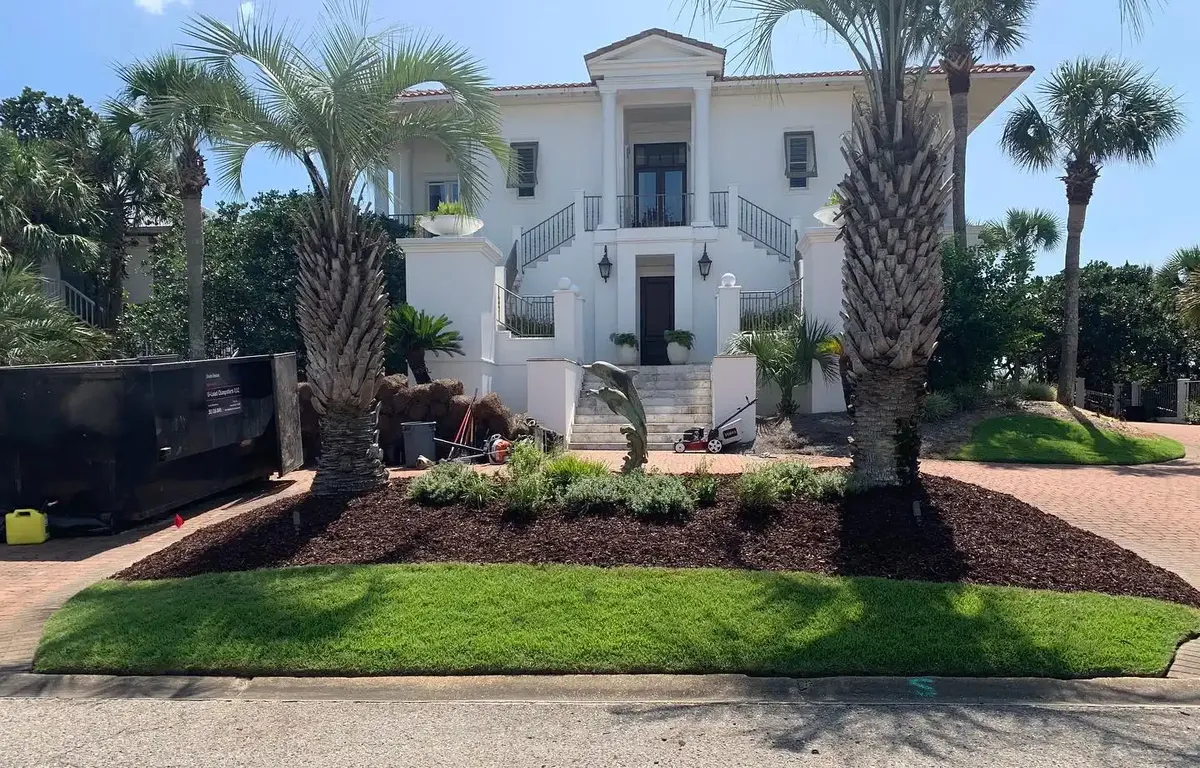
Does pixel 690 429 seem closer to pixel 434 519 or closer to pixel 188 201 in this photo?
pixel 434 519

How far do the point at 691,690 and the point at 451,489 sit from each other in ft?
13.1

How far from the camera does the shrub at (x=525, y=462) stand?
8.07 metres

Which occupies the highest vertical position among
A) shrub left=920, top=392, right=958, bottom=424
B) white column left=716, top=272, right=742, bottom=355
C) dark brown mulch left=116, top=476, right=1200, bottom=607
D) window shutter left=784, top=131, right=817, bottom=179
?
window shutter left=784, top=131, right=817, bottom=179

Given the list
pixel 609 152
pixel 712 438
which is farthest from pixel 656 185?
pixel 712 438

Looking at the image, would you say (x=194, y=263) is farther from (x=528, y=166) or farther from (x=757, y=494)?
(x=757, y=494)

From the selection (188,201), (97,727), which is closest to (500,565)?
(97,727)

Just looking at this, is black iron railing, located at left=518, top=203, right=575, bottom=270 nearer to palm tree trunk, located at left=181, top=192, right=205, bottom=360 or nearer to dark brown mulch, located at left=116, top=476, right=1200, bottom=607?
palm tree trunk, located at left=181, top=192, right=205, bottom=360

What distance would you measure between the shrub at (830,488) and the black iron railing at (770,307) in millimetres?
8729

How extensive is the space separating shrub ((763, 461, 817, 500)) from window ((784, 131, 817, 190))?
15229 millimetres

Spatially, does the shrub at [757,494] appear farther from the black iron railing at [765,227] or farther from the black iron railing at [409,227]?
the black iron railing at [765,227]

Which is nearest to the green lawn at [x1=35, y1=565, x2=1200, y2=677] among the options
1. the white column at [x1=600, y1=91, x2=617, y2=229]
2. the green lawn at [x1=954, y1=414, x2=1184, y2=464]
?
the green lawn at [x1=954, y1=414, x2=1184, y2=464]

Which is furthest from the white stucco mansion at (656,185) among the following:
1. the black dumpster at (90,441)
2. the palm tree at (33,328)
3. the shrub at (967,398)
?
the black dumpster at (90,441)

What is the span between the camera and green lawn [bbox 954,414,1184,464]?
1305cm

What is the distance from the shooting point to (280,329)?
16594 mm
